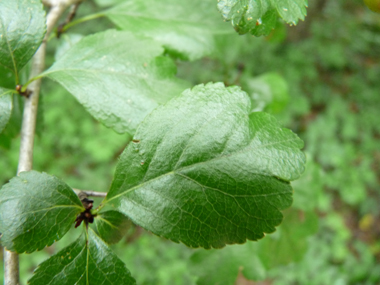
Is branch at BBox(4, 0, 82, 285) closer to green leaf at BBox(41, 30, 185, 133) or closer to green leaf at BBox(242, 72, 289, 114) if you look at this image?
green leaf at BBox(41, 30, 185, 133)

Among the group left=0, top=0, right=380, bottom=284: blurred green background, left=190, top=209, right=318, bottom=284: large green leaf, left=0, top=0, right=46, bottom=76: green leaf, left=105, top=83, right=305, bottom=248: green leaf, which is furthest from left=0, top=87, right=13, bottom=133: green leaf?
left=0, top=0, right=380, bottom=284: blurred green background

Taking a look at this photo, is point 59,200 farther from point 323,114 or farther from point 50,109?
point 323,114

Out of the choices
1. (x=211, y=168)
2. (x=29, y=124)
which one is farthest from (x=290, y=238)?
(x=29, y=124)

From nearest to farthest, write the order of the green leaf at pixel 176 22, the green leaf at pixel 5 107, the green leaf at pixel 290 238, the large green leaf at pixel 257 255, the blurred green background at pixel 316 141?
the green leaf at pixel 5 107
the green leaf at pixel 176 22
the large green leaf at pixel 257 255
the green leaf at pixel 290 238
the blurred green background at pixel 316 141

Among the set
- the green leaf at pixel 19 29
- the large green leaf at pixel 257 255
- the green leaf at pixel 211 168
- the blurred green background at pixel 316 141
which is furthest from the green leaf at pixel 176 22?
the blurred green background at pixel 316 141

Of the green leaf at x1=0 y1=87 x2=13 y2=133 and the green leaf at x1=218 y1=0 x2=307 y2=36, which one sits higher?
the green leaf at x1=218 y1=0 x2=307 y2=36

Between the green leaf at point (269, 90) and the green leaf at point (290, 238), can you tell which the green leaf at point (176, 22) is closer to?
the green leaf at point (269, 90)
